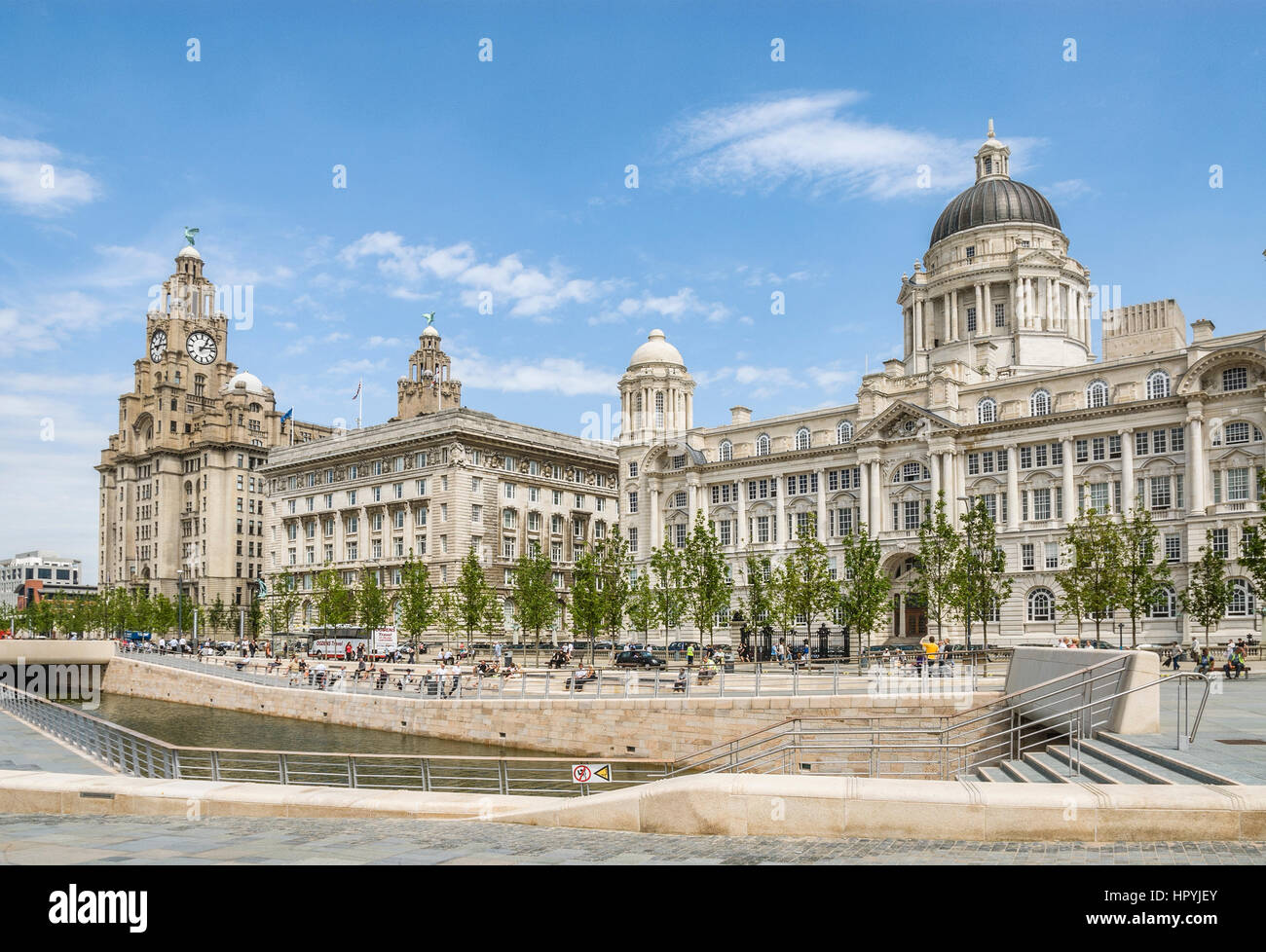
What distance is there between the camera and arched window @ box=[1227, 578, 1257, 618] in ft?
213

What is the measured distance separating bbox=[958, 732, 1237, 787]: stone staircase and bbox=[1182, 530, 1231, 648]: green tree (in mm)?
43469

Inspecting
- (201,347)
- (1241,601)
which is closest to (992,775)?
(1241,601)

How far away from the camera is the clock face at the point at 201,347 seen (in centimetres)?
14588

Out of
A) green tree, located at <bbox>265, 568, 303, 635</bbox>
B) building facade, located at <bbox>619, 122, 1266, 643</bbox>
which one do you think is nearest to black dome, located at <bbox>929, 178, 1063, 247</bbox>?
building facade, located at <bbox>619, 122, 1266, 643</bbox>

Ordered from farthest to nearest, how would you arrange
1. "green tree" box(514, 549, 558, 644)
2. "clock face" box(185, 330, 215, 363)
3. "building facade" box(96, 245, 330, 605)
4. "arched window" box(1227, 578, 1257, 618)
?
"clock face" box(185, 330, 215, 363)
"building facade" box(96, 245, 330, 605)
"green tree" box(514, 549, 558, 644)
"arched window" box(1227, 578, 1257, 618)

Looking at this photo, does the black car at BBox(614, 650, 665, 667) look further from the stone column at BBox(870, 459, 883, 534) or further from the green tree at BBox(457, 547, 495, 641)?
the stone column at BBox(870, 459, 883, 534)

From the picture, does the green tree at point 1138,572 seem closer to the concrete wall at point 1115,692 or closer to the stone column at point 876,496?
the stone column at point 876,496

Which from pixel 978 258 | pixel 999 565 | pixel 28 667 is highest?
pixel 978 258

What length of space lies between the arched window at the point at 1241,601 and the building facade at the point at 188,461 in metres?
102

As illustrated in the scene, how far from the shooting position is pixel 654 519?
9462 cm

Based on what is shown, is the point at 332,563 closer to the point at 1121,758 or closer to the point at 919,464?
the point at 919,464

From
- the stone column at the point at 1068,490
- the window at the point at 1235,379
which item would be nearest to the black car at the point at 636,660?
the stone column at the point at 1068,490

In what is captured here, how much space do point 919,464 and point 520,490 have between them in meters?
37.4
